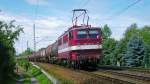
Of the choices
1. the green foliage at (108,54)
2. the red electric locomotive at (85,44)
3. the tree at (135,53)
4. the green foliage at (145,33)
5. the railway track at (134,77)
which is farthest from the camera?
the green foliage at (145,33)

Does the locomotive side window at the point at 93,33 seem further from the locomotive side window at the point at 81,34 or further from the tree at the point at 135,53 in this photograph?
the tree at the point at 135,53

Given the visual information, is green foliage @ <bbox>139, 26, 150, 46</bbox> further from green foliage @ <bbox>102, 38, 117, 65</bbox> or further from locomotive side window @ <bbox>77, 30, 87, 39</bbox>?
locomotive side window @ <bbox>77, 30, 87, 39</bbox>

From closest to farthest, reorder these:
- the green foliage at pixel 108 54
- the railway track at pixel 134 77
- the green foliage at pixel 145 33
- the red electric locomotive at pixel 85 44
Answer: the railway track at pixel 134 77, the red electric locomotive at pixel 85 44, the green foliage at pixel 108 54, the green foliage at pixel 145 33

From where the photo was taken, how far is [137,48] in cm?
6278

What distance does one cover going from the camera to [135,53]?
62281mm

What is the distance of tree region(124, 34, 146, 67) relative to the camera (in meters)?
61.3

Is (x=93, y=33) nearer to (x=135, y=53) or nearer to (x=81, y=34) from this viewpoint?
(x=81, y=34)

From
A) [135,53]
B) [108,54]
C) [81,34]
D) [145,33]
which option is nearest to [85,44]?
[81,34]

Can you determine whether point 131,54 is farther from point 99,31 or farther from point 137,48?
point 99,31

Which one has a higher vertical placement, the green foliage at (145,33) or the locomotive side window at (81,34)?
the green foliage at (145,33)

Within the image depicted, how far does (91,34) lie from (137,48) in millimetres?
28782

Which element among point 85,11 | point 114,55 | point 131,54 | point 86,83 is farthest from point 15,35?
point 86,83

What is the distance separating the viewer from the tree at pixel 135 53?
6131 centimetres

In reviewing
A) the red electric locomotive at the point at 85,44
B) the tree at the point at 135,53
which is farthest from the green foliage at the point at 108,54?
the red electric locomotive at the point at 85,44
